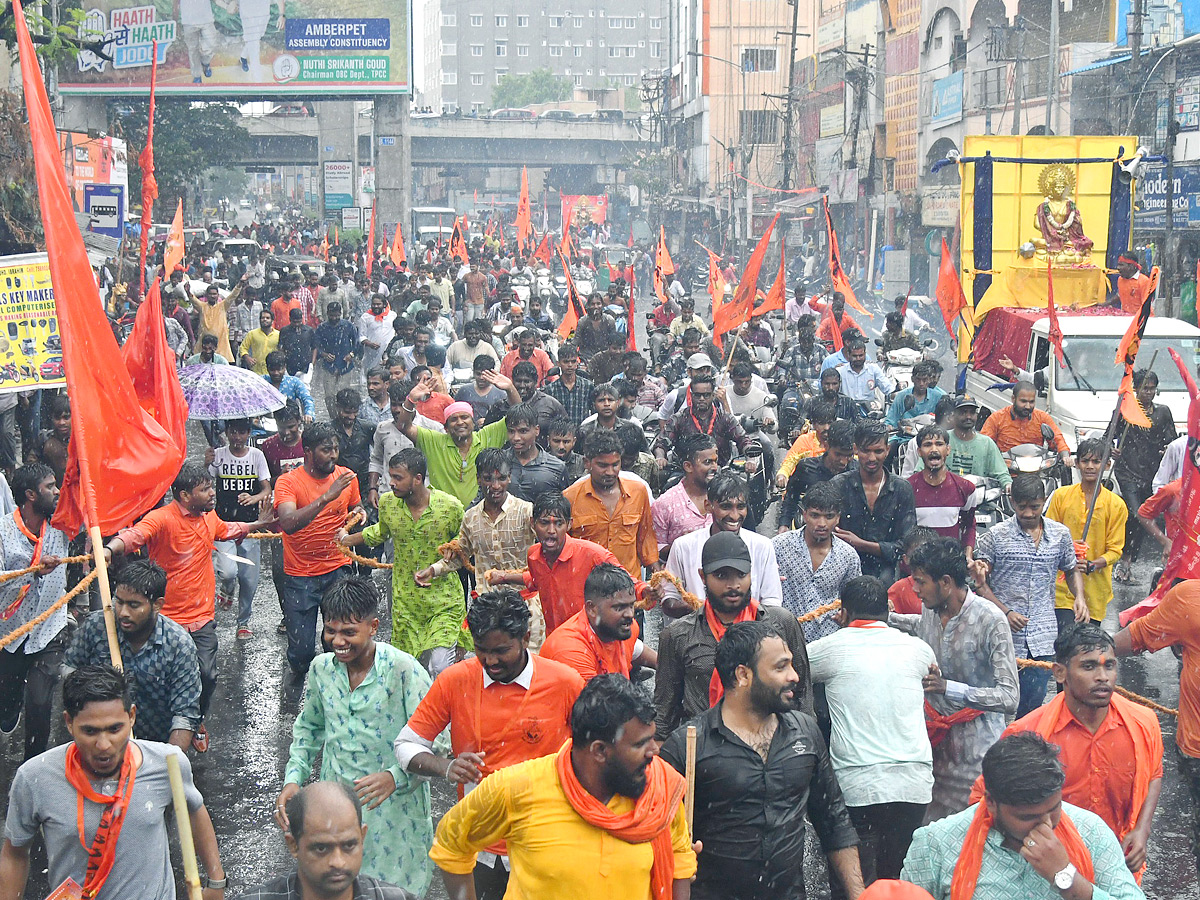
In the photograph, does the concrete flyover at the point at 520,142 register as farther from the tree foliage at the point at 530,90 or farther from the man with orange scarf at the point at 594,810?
the man with orange scarf at the point at 594,810

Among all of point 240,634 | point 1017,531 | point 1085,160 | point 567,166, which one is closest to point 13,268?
point 240,634

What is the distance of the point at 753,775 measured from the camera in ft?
13.4

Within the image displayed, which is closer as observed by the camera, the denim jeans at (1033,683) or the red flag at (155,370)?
the red flag at (155,370)

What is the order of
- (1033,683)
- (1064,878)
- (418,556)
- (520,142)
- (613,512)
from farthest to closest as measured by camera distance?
(520,142) → (613,512) → (418,556) → (1033,683) → (1064,878)

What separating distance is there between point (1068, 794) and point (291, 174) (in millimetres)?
130932

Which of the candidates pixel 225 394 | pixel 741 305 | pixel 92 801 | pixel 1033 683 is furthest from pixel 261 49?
pixel 92 801

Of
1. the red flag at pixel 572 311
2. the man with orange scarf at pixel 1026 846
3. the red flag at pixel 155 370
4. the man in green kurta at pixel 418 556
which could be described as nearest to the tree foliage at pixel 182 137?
the red flag at pixel 572 311

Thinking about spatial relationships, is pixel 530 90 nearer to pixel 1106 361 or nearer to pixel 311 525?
pixel 1106 361

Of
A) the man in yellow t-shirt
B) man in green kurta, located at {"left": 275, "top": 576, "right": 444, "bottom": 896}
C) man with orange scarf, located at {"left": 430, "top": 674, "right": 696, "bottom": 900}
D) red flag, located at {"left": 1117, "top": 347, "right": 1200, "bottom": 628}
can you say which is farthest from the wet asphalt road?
man with orange scarf, located at {"left": 430, "top": 674, "right": 696, "bottom": 900}

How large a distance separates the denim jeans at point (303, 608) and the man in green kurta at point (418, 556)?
0.90m

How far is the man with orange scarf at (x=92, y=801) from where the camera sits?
13.3 feet

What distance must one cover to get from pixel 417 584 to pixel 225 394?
3.17 m

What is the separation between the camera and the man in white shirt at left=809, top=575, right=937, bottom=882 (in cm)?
480

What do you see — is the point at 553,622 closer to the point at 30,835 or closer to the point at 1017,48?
the point at 30,835
